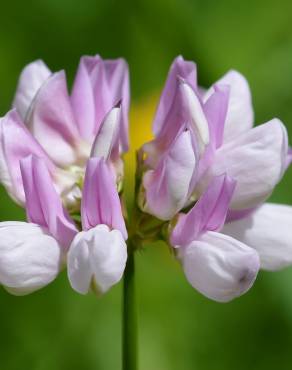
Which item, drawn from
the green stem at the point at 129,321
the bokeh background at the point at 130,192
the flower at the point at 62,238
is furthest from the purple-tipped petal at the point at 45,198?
the bokeh background at the point at 130,192

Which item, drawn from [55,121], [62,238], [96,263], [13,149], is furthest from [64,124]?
[96,263]

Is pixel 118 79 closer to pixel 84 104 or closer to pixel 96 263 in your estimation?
pixel 84 104

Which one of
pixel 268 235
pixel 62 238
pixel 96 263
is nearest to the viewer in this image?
pixel 96 263

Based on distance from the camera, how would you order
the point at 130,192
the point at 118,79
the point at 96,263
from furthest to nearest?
the point at 130,192 → the point at 118,79 → the point at 96,263

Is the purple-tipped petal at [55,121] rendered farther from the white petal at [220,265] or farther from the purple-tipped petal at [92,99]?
the white petal at [220,265]

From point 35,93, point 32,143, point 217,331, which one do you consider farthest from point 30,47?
point 32,143

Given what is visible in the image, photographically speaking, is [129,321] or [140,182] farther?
[140,182]
